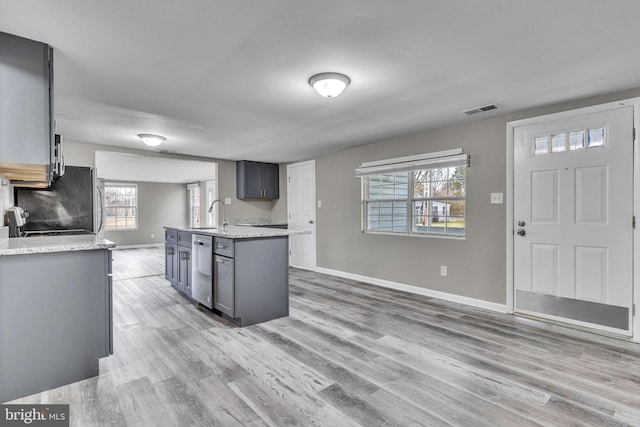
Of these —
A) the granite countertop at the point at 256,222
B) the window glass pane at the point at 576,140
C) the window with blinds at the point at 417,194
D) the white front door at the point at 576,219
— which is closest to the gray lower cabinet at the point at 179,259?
the granite countertop at the point at 256,222

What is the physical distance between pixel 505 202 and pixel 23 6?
13.4 feet

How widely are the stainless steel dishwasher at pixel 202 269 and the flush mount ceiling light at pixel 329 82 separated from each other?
192cm

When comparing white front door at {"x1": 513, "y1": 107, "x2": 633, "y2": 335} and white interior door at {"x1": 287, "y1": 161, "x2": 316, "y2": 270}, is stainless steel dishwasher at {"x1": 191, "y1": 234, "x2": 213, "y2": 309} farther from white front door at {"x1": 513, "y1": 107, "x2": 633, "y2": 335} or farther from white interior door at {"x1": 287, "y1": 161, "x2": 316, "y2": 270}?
white front door at {"x1": 513, "y1": 107, "x2": 633, "y2": 335}

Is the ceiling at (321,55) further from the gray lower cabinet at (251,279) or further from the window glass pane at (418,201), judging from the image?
the gray lower cabinet at (251,279)

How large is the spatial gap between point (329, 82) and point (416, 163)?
210cm

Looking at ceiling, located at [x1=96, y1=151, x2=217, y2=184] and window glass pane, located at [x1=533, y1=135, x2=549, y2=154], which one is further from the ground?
ceiling, located at [x1=96, y1=151, x2=217, y2=184]

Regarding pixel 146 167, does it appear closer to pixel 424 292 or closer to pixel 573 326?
pixel 424 292

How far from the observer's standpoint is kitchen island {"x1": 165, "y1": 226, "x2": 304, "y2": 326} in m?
3.00

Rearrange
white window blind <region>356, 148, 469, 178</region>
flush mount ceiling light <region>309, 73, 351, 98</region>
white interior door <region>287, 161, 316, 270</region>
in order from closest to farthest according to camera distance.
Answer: flush mount ceiling light <region>309, 73, 351, 98</region> → white window blind <region>356, 148, 469, 178</region> → white interior door <region>287, 161, 316, 270</region>

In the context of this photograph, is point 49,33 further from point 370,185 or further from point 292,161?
point 292,161

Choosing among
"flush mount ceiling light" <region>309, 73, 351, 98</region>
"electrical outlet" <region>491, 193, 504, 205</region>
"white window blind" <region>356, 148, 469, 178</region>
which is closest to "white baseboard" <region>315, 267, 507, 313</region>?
"electrical outlet" <region>491, 193, 504, 205</region>

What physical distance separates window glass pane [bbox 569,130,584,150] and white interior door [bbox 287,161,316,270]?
3.84m

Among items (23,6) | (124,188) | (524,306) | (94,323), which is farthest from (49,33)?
(124,188)

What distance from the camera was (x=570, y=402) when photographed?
5.98 ft
